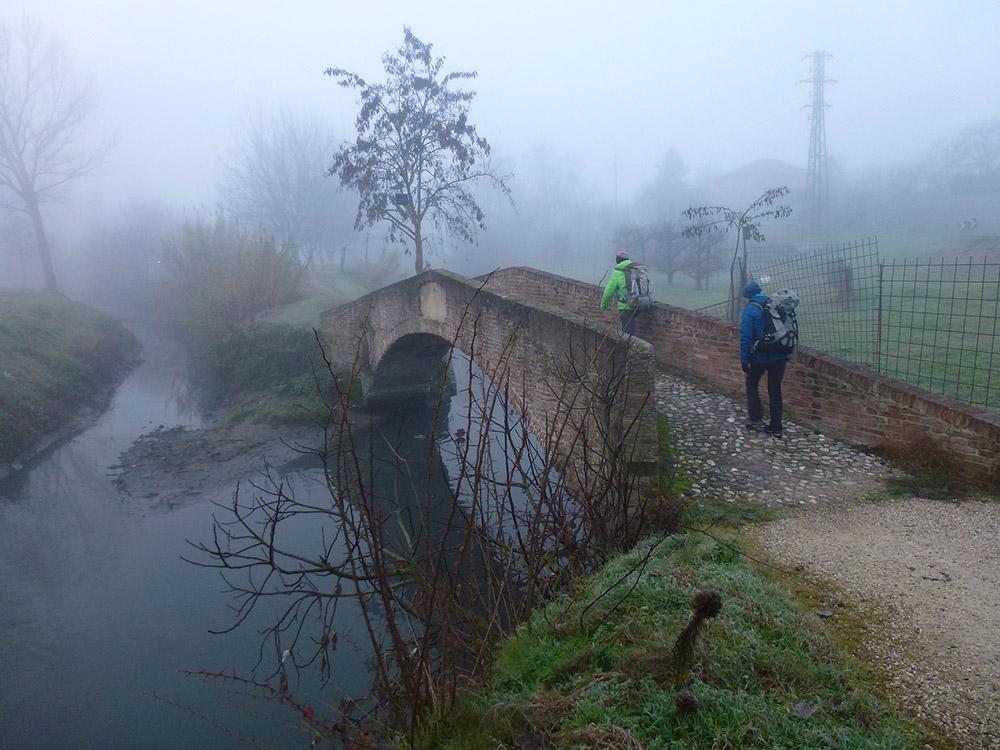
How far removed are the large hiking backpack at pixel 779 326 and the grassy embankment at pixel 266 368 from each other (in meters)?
10.1

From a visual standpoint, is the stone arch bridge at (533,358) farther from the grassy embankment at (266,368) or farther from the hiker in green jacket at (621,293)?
the grassy embankment at (266,368)

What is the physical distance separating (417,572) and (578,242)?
41417 mm

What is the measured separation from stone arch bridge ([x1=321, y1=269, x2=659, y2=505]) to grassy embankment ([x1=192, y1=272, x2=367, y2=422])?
1301mm

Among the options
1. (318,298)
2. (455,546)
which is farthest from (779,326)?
(318,298)

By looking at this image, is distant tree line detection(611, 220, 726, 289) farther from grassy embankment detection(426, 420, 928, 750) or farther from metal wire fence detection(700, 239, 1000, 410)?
grassy embankment detection(426, 420, 928, 750)

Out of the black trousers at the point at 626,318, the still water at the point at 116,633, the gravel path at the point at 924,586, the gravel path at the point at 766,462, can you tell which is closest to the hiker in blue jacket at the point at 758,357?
the gravel path at the point at 766,462

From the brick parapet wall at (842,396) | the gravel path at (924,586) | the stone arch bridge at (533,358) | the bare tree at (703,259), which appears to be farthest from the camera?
the bare tree at (703,259)

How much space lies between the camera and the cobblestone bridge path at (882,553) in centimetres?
328

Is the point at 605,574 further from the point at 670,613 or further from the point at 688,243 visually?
the point at 688,243

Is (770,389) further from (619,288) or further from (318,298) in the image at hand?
(318,298)

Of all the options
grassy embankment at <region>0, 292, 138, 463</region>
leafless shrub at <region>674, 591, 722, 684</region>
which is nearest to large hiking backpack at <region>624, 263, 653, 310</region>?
leafless shrub at <region>674, 591, 722, 684</region>

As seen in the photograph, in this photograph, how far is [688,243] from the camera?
25234 millimetres

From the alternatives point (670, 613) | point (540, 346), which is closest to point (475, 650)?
point (670, 613)

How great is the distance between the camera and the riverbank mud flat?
11.5m
